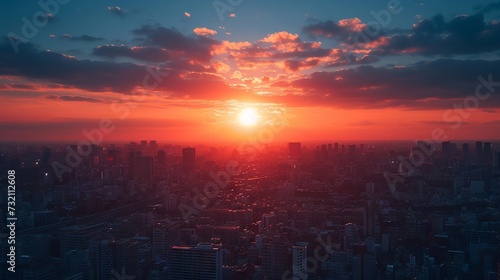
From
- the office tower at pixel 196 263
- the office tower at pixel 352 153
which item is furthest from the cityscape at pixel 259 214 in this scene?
the office tower at pixel 352 153

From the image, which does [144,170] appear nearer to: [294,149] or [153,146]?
[153,146]

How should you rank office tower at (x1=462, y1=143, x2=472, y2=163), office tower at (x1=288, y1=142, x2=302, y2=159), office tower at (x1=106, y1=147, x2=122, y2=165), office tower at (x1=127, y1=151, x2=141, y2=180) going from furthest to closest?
office tower at (x1=288, y1=142, x2=302, y2=159)
office tower at (x1=106, y1=147, x2=122, y2=165)
office tower at (x1=127, y1=151, x2=141, y2=180)
office tower at (x1=462, y1=143, x2=472, y2=163)

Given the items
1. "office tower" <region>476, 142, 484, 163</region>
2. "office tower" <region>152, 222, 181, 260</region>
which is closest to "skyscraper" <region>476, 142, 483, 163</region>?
"office tower" <region>476, 142, 484, 163</region>

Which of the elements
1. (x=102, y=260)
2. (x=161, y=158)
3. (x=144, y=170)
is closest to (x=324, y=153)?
(x=161, y=158)

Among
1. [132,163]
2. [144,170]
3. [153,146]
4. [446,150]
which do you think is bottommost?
[144,170]

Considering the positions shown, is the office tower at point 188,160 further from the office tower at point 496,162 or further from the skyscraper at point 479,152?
the office tower at point 496,162

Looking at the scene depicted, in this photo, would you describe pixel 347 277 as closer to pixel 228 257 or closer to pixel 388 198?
pixel 228 257

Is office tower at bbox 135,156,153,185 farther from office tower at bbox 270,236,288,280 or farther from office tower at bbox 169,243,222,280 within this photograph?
office tower at bbox 169,243,222,280
